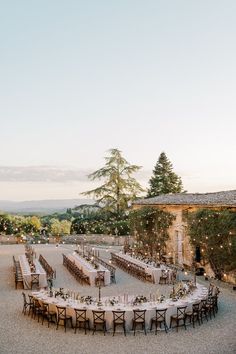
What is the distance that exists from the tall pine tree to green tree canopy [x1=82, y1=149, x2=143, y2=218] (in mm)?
3315

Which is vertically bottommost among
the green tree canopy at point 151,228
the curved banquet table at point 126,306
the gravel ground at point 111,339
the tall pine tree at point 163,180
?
the gravel ground at point 111,339

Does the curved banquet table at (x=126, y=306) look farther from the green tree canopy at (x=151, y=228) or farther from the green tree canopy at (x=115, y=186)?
the green tree canopy at (x=115, y=186)

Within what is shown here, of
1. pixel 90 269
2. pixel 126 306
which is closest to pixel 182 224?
pixel 90 269

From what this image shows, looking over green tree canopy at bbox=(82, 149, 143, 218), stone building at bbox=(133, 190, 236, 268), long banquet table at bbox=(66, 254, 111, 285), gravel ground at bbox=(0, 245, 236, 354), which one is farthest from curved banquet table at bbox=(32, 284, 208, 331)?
green tree canopy at bbox=(82, 149, 143, 218)

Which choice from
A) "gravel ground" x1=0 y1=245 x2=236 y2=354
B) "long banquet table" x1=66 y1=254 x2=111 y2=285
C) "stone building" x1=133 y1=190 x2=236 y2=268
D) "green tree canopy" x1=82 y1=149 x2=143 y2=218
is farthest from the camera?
"green tree canopy" x1=82 y1=149 x2=143 y2=218

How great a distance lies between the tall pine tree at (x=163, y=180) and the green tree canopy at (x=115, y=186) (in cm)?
332

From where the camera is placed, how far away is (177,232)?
2905 cm

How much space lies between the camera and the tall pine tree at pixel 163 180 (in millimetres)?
50938

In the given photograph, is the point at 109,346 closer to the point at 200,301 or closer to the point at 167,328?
the point at 167,328

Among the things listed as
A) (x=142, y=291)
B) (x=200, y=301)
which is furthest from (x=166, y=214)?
(x=200, y=301)

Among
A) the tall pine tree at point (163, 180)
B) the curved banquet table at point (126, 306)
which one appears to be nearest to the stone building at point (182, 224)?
the curved banquet table at point (126, 306)

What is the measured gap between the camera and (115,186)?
4838 cm

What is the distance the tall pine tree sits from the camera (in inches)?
2005

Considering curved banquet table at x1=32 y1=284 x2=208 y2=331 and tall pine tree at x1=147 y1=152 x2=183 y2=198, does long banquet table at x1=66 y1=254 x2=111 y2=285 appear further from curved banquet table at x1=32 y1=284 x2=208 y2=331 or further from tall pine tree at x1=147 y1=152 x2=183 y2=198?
tall pine tree at x1=147 y1=152 x2=183 y2=198
